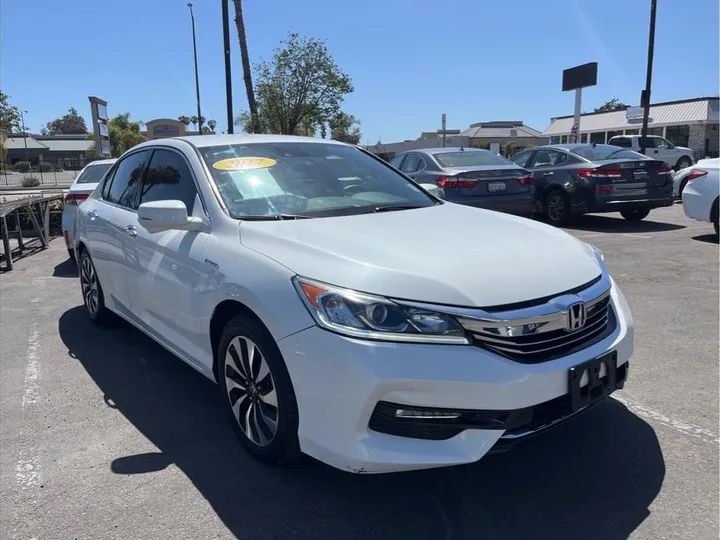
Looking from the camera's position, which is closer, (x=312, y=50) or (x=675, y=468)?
(x=675, y=468)

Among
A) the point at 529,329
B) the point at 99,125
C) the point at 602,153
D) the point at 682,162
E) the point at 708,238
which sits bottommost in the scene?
the point at 708,238

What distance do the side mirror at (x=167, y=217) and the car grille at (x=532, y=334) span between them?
5.87 feet

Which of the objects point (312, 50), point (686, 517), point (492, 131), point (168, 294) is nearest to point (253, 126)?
point (312, 50)

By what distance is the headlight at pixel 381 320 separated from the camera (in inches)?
96.5

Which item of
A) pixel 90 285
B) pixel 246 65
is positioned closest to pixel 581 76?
pixel 246 65

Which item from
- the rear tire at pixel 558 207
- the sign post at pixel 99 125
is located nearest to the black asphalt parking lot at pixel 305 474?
the rear tire at pixel 558 207

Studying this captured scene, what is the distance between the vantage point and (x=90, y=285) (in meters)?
5.61

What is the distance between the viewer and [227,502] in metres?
2.84

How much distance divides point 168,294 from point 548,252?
2.25 m

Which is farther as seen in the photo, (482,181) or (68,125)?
(68,125)

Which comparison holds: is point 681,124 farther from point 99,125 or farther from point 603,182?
point 99,125

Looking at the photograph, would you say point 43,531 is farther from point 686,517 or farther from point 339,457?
point 686,517

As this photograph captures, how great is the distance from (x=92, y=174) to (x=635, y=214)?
33.7 ft

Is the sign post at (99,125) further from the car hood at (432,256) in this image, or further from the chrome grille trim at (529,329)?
the chrome grille trim at (529,329)
